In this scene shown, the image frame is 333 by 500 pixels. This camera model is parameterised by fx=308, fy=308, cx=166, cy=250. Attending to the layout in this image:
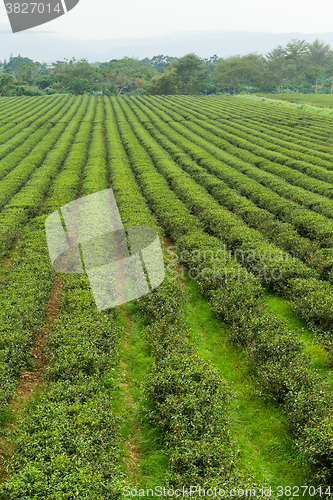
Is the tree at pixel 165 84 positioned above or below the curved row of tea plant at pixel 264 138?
above

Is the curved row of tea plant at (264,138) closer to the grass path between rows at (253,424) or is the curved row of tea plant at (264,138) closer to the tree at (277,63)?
the grass path between rows at (253,424)

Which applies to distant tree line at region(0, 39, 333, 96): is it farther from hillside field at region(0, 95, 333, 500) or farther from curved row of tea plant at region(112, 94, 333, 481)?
curved row of tea plant at region(112, 94, 333, 481)

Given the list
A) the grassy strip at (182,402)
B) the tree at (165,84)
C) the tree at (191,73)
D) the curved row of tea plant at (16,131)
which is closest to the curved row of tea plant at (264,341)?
the grassy strip at (182,402)

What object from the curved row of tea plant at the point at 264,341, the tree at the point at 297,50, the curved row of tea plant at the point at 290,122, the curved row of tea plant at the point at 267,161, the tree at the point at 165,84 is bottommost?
the curved row of tea plant at the point at 264,341

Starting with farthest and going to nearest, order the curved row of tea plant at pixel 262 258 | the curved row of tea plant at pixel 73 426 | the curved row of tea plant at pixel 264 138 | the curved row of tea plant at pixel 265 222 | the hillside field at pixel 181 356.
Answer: the curved row of tea plant at pixel 264 138 → the curved row of tea plant at pixel 265 222 → the curved row of tea plant at pixel 262 258 → the hillside field at pixel 181 356 → the curved row of tea plant at pixel 73 426

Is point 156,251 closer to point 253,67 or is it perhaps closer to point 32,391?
point 32,391

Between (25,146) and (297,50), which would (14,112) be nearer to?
(25,146)

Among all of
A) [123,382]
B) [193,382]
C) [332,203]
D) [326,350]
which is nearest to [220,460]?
[193,382]
